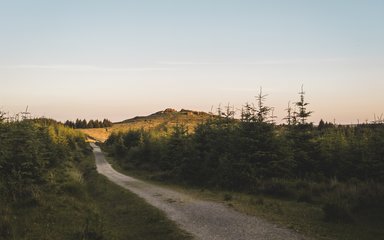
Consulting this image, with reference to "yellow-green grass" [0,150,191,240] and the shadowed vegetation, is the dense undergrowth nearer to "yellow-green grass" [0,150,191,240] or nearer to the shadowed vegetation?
"yellow-green grass" [0,150,191,240]

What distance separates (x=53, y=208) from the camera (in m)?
16.8

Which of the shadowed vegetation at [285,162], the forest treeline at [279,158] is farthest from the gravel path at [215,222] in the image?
the forest treeline at [279,158]

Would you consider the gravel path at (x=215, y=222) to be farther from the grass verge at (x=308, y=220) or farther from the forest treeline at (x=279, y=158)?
the forest treeline at (x=279, y=158)

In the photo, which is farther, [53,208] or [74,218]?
[53,208]

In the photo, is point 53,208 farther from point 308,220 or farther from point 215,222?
point 308,220

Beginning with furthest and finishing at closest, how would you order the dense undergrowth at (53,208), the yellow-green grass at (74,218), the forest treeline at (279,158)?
the forest treeline at (279,158) → the dense undergrowth at (53,208) → the yellow-green grass at (74,218)

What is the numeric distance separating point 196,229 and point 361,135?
72.9 ft

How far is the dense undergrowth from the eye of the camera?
44.4 feet

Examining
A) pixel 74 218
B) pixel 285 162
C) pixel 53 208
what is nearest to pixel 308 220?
pixel 74 218

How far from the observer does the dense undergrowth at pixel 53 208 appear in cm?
1352

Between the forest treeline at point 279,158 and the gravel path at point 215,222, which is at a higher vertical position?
the forest treeline at point 279,158

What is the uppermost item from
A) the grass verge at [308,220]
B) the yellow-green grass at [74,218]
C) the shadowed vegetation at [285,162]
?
the shadowed vegetation at [285,162]

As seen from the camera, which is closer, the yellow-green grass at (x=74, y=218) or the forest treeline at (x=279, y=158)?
the yellow-green grass at (x=74, y=218)

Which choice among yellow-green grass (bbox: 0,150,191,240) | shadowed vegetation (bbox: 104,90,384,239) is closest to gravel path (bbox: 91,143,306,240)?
yellow-green grass (bbox: 0,150,191,240)
